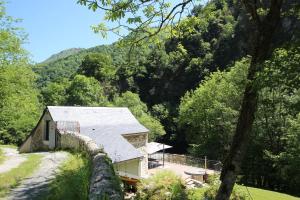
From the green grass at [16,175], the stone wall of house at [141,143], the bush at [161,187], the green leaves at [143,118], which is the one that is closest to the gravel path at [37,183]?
the green grass at [16,175]

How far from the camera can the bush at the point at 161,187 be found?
42.9 feet

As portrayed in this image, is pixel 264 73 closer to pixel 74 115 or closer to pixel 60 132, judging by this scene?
pixel 60 132

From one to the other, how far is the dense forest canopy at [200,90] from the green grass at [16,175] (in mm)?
4686

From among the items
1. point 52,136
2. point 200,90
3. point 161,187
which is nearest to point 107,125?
point 52,136

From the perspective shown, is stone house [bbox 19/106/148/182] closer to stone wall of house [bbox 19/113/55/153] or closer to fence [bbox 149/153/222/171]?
stone wall of house [bbox 19/113/55/153]

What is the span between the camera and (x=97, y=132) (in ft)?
82.3

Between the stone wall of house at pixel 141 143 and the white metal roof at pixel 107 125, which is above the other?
the white metal roof at pixel 107 125

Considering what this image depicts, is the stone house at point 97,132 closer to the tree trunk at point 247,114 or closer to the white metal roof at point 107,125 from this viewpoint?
the white metal roof at point 107,125

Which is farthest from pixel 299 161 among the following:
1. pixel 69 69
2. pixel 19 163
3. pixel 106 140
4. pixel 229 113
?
pixel 69 69

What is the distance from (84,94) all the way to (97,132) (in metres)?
43.5

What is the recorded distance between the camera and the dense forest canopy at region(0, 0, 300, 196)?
8909mm

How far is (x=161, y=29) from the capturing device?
347 inches

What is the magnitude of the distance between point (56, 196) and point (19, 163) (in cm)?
781

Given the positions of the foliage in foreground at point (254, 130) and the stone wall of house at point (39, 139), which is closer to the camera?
the stone wall of house at point (39, 139)
